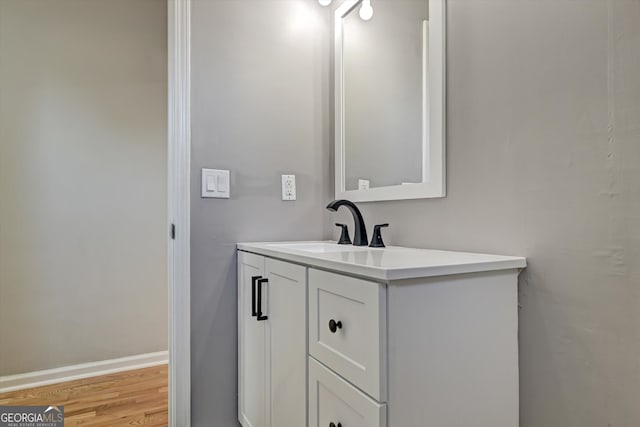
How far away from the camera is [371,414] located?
2.33 ft

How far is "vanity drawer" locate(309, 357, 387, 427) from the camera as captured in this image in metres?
0.71

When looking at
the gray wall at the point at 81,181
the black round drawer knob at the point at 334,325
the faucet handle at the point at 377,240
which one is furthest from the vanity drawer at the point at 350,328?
the gray wall at the point at 81,181

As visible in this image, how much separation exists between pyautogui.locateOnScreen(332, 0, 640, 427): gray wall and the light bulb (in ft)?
1.77

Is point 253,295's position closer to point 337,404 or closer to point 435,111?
point 337,404

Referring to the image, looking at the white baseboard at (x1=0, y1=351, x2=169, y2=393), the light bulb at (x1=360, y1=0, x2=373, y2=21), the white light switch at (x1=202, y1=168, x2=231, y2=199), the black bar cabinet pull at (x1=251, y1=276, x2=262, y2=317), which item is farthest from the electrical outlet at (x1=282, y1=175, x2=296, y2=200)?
the white baseboard at (x1=0, y1=351, x2=169, y2=393)

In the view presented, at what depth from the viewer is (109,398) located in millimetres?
1987

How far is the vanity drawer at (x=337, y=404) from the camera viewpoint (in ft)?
2.33

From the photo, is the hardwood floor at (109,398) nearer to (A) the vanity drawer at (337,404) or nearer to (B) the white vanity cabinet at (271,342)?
(B) the white vanity cabinet at (271,342)

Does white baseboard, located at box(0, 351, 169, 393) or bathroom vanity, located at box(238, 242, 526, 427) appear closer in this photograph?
bathroom vanity, located at box(238, 242, 526, 427)

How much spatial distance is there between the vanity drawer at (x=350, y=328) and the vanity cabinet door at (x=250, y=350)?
42cm

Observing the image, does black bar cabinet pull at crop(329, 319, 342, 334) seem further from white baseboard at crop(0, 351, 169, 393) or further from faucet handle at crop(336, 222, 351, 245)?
white baseboard at crop(0, 351, 169, 393)

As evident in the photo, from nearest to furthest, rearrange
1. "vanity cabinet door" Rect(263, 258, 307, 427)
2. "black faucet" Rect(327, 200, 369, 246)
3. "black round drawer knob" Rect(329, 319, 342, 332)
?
1. "black round drawer knob" Rect(329, 319, 342, 332)
2. "vanity cabinet door" Rect(263, 258, 307, 427)
3. "black faucet" Rect(327, 200, 369, 246)

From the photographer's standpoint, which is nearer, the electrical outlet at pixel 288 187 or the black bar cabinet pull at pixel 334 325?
the black bar cabinet pull at pixel 334 325

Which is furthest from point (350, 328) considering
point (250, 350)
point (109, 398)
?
point (109, 398)
